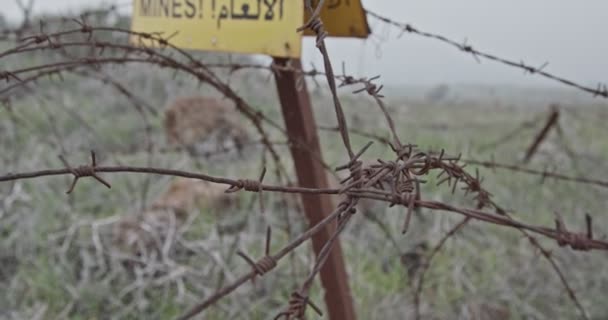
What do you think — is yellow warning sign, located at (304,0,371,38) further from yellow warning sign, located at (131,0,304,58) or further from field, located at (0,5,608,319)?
field, located at (0,5,608,319)

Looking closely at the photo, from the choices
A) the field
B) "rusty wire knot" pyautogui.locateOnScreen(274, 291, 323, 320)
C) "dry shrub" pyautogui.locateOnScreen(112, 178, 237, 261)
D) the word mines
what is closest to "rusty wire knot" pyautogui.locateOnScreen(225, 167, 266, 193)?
"rusty wire knot" pyautogui.locateOnScreen(274, 291, 323, 320)

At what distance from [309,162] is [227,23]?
201mm

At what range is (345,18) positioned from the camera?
2.47ft

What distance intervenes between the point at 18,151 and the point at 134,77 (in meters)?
1.57

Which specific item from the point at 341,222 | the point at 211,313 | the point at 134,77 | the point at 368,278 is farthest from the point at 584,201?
the point at 134,77

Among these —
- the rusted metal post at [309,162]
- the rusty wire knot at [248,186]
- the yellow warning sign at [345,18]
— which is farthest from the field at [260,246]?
the rusty wire knot at [248,186]

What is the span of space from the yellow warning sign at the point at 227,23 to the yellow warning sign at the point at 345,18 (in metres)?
0.07

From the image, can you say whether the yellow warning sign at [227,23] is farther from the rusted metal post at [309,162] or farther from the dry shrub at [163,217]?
the dry shrub at [163,217]

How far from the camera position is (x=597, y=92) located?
2.36 ft

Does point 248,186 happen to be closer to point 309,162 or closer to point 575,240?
point 575,240

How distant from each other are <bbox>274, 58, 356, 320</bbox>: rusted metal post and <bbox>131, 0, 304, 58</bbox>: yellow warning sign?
0.05 metres

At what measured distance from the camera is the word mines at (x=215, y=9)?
2.25 feet

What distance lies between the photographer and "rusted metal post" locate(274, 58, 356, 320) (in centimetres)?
77

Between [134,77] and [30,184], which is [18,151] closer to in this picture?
[30,184]
